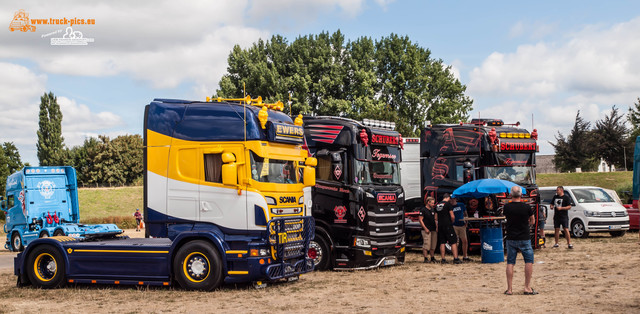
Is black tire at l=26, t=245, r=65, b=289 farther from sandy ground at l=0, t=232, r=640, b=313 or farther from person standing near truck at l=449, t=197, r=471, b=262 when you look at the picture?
person standing near truck at l=449, t=197, r=471, b=262

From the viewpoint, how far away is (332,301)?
11.1m

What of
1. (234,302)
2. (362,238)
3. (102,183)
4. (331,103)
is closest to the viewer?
(234,302)

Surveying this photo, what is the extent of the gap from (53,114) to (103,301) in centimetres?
7837

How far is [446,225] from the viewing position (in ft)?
56.7

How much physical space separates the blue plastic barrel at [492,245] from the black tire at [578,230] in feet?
26.4

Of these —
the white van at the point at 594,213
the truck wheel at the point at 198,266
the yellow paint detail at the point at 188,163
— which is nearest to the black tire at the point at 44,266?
the truck wheel at the point at 198,266

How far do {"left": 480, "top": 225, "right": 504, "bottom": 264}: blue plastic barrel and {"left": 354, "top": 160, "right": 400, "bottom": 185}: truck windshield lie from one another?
280 cm

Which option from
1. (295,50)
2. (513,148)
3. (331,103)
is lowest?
(513,148)

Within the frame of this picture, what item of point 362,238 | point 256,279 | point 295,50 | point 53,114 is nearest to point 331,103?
point 295,50

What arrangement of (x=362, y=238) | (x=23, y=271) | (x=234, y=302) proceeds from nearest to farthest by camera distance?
1. (x=234, y=302)
2. (x=23, y=271)
3. (x=362, y=238)

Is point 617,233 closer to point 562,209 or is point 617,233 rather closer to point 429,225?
point 562,209

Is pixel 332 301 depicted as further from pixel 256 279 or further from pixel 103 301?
pixel 103 301

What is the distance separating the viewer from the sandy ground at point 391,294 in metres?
10.3

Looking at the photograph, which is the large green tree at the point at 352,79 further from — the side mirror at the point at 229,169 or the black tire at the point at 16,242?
the side mirror at the point at 229,169
